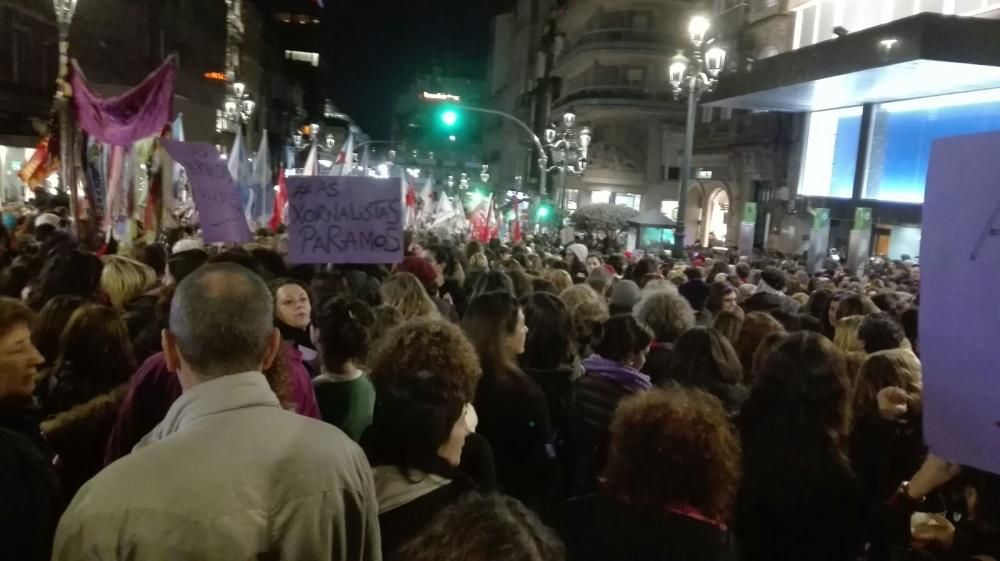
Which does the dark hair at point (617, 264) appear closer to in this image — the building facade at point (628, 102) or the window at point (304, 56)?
the building facade at point (628, 102)

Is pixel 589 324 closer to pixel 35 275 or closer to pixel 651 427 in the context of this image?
pixel 651 427

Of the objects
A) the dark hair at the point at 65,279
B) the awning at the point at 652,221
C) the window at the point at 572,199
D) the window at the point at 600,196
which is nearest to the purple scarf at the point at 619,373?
the dark hair at the point at 65,279

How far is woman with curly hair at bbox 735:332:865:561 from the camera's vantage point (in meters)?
3.08

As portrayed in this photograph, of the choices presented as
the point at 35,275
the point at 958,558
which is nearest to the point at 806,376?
the point at 958,558

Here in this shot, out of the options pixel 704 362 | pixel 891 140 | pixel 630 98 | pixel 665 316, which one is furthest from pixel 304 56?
pixel 704 362

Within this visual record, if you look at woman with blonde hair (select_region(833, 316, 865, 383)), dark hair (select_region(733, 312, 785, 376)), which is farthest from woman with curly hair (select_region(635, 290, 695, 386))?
woman with blonde hair (select_region(833, 316, 865, 383))

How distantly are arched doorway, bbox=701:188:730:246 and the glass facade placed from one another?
8406 millimetres

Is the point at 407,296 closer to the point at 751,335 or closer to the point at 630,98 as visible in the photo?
the point at 751,335

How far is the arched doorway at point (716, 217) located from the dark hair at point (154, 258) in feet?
117

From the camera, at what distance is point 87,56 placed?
33.4 metres

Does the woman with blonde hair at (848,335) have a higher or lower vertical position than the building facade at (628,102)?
lower

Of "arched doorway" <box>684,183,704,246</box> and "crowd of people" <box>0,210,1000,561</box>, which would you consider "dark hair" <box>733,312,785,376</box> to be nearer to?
"crowd of people" <box>0,210,1000,561</box>

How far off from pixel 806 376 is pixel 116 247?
7966 millimetres

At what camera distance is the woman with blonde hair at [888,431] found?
3572 millimetres
